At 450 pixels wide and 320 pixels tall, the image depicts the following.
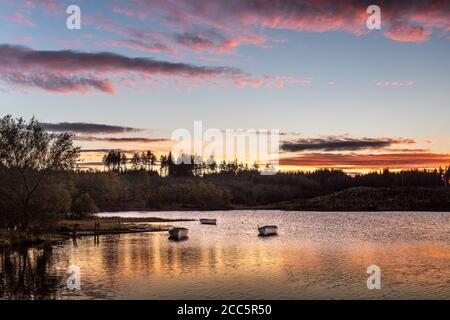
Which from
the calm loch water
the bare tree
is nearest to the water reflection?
the calm loch water

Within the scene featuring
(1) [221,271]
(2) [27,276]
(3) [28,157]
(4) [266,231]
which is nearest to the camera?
(2) [27,276]

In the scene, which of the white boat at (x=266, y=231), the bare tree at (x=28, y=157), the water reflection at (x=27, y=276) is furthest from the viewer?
the white boat at (x=266, y=231)

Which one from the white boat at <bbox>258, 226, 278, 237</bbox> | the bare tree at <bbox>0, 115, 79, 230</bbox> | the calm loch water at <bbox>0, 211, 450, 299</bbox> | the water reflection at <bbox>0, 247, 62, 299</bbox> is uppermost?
the bare tree at <bbox>0, 115, 79, 230</bbox>

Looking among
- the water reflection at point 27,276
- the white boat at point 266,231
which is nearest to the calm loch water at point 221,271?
the water reflection at point 27,276

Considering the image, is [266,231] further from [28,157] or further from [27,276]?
[27,276]

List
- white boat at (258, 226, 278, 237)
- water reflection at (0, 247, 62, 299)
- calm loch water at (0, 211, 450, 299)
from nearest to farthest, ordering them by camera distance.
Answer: water reflection at (0, 247, 62, 299) < calm loch water at (0, 211, 450, 299) < white boat at (258, 226, 278, 237)

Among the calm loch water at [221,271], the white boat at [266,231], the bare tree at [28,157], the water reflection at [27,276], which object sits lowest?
the white boat at [266,231]

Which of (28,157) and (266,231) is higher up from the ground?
(28,157)

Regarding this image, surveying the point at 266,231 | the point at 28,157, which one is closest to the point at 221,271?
the point at 28,157

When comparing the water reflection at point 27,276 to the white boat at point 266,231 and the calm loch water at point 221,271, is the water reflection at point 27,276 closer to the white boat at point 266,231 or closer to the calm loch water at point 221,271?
the calm loch water at point 221,271

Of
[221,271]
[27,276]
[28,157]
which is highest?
[28,157]

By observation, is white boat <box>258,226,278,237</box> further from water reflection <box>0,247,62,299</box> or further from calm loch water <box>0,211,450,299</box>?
water reflection <box>0,247,62,299</box>

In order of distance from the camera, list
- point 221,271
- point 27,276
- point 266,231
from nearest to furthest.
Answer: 1. point 27,276
2. point 221,271
3. point 266,231

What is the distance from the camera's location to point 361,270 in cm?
6069
